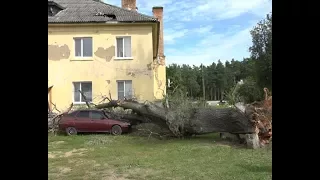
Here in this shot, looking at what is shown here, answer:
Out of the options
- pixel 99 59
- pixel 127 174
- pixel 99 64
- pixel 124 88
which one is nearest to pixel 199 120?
pixel 127 174

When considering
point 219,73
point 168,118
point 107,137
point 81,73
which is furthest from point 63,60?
point 219,73

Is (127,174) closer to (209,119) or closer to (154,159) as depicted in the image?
(154,159)

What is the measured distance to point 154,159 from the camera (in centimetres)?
1062

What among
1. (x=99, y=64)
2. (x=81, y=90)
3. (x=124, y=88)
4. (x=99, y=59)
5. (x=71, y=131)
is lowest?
(x=71, y=131)

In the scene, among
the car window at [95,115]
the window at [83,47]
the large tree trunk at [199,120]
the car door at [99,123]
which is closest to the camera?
the large tree trunk at [199,120]

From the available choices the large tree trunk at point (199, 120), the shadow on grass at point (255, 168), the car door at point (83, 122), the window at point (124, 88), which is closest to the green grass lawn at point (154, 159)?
the shadow on grass at point (255, 168)

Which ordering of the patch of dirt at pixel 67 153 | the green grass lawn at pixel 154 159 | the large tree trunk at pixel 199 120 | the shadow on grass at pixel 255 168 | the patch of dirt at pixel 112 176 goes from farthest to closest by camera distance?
the large tree trunk at pixel 199 120, the patch of dirt at pixel 67 153, the shadow on grass at pixel 255 168, the green grass lawn at pixel 154 159, the patch of dirt at pixel 112 176

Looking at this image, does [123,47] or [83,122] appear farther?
[123,47]

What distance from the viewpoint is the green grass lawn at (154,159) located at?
859 centimetres

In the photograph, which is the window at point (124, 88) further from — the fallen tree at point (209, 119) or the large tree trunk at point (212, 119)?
the large tree trunk at point (212, 119)

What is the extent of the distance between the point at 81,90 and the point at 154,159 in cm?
1320

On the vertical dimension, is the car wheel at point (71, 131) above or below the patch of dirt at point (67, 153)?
above

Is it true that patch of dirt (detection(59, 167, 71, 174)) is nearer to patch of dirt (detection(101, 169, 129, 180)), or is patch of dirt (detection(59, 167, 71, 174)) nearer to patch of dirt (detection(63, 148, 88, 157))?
patch of dirt (detection(101, 169, 129, 180))
